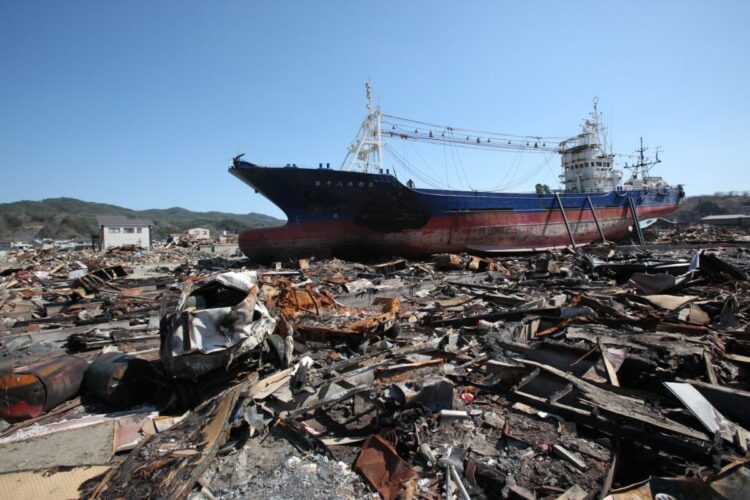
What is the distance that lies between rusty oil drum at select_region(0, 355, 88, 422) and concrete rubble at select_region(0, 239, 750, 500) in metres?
0.02

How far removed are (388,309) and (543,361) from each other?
3082 millimetres

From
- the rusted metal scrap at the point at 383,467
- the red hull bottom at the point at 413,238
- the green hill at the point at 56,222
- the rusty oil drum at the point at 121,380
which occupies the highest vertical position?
the green hill at the point at 56,222

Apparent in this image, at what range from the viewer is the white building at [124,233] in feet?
135

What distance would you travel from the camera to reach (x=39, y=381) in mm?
4004

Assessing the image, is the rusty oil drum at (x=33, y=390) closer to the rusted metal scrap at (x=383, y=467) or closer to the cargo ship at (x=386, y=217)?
the rusted metal scrap at (x=383, y=467)

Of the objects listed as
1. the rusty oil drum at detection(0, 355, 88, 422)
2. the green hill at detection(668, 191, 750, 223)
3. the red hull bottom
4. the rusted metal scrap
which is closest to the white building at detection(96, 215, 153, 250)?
the red hull bottom

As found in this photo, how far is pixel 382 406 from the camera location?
3.47 m

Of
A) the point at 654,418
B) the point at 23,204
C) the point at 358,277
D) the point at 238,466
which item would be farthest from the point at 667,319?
the point at 23,204

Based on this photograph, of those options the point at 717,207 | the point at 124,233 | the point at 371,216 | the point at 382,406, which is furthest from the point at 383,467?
the point at 717,207

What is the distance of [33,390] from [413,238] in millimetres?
13726

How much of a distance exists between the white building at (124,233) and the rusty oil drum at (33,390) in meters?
42.9

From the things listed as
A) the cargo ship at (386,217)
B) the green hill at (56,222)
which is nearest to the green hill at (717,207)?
the cargo ship at (386,217)

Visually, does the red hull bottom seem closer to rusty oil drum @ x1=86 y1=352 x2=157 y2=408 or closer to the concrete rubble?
the concrete rubble

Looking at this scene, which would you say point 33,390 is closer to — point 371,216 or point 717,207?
point 371,216
